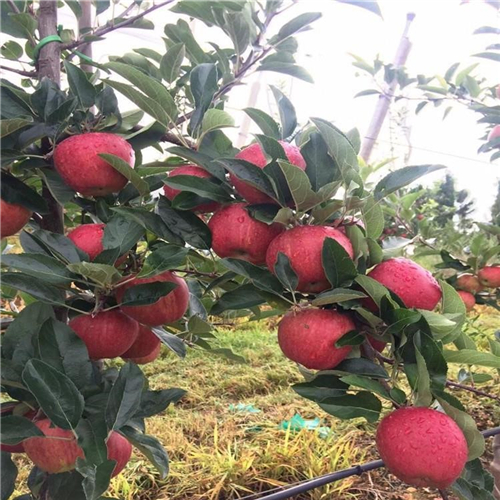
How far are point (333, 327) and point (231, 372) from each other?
2.03 metres

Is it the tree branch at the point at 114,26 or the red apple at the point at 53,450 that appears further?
the tree branch at the point at 114,26

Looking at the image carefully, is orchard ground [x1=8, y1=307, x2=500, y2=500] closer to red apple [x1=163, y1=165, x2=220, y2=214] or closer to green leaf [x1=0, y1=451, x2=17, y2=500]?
green leaf [x1=0, y1=451, x2=17, y2=500]

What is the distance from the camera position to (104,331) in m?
0.52

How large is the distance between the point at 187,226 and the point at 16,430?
0.79 ft

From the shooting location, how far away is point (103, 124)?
56 cm

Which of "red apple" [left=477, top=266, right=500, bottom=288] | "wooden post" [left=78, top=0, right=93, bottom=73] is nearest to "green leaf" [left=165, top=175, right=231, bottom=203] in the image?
"wooden post" [left=78, top=0, right=93, bottom=73]

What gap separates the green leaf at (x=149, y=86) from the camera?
494mm

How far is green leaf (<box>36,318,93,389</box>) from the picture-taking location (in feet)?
1.57

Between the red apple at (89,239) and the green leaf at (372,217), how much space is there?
0.25 metres

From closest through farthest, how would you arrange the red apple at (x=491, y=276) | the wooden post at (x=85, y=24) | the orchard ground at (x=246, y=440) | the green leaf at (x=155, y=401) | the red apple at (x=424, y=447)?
the red apple at (x=424, y=447) < the green leaf at (x=155, y=401) < the wooden post at (x=85, y=24) < the red apple at (x=491, y=276) < the orchard ground at (x=246, y=440)

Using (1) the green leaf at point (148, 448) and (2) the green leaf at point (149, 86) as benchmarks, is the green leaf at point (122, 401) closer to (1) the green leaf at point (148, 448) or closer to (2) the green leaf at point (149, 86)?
(1) the green leaf at point (148, 448)

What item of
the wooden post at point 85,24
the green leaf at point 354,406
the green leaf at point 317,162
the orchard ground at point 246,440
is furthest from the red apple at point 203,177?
the orchard ground at point 246,440

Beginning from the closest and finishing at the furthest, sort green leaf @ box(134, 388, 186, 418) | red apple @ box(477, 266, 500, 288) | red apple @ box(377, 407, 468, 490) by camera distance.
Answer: red apple @ box(377, 407, 468, 490)
green leaf @ box(134, 388, 186, 418)
red apple @ box(477, 266, 500, 288)

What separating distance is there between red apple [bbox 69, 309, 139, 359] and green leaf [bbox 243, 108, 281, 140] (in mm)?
241
